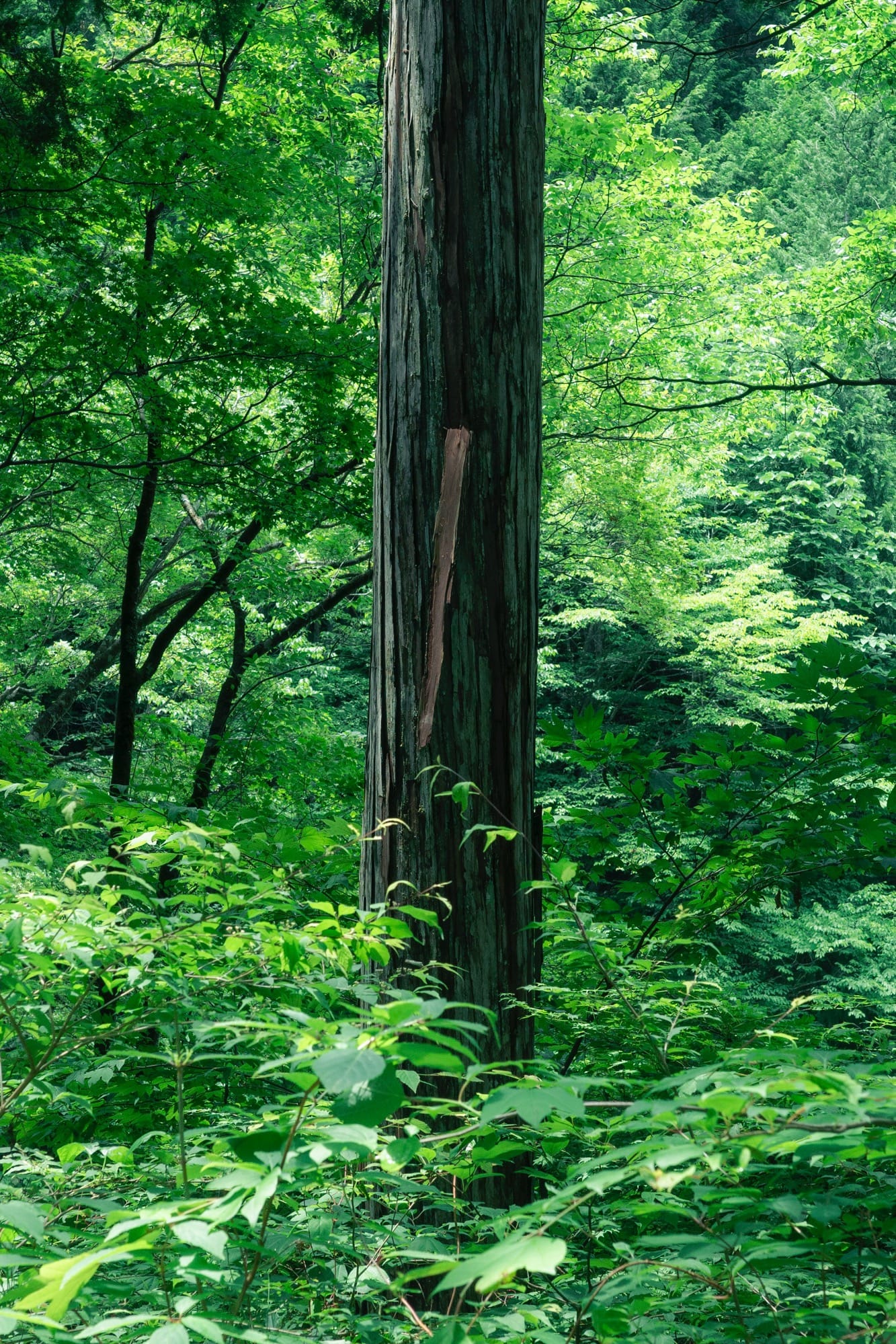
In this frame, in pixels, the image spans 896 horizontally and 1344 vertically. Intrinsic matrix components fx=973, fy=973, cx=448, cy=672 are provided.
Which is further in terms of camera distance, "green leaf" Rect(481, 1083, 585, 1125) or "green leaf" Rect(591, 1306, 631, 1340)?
"green leaf" Rect(591, 1306, 631, 1340)

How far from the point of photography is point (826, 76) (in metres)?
8.85

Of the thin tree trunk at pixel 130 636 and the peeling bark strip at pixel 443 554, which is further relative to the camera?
the thin tree trunk at pixel 130 636

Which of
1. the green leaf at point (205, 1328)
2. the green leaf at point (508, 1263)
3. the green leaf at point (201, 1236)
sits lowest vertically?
the green leaf at point (205, 1328)

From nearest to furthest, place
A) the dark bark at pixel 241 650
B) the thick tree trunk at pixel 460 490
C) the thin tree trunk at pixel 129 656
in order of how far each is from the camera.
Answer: the thick tree trunk at pixel 460 490 → the thin tree trunk at pixel 129 656 → the dark bark at pixel 241 650

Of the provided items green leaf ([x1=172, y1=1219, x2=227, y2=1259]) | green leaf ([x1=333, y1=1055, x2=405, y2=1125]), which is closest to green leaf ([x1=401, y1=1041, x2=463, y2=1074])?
green leaf ([x1=333, y1=1055, x2=405, y2=1125])

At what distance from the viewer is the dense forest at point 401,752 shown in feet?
3.00

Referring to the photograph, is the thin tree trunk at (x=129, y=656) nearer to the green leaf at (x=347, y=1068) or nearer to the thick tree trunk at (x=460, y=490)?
the thick tree trunk at (x=460, y=490)

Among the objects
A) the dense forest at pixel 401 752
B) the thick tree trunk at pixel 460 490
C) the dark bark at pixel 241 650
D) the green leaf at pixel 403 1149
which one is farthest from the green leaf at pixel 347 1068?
the dark bark at pixel 241 650

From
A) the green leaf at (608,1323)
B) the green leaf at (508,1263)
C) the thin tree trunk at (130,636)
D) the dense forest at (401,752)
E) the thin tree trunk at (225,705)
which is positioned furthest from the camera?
the thin tree trunk at (225,705)

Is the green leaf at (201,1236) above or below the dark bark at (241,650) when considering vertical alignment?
below

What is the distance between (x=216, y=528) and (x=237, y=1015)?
6.25m

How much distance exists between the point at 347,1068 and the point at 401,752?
1.21m

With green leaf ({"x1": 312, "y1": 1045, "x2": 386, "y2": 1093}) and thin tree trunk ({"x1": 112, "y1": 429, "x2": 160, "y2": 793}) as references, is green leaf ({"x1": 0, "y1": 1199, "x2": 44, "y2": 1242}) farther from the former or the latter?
thin tree trunk ({"x1": 112, "y1": 429, "x2": 160, "y2": 793})

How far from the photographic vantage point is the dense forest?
3.00 feet
